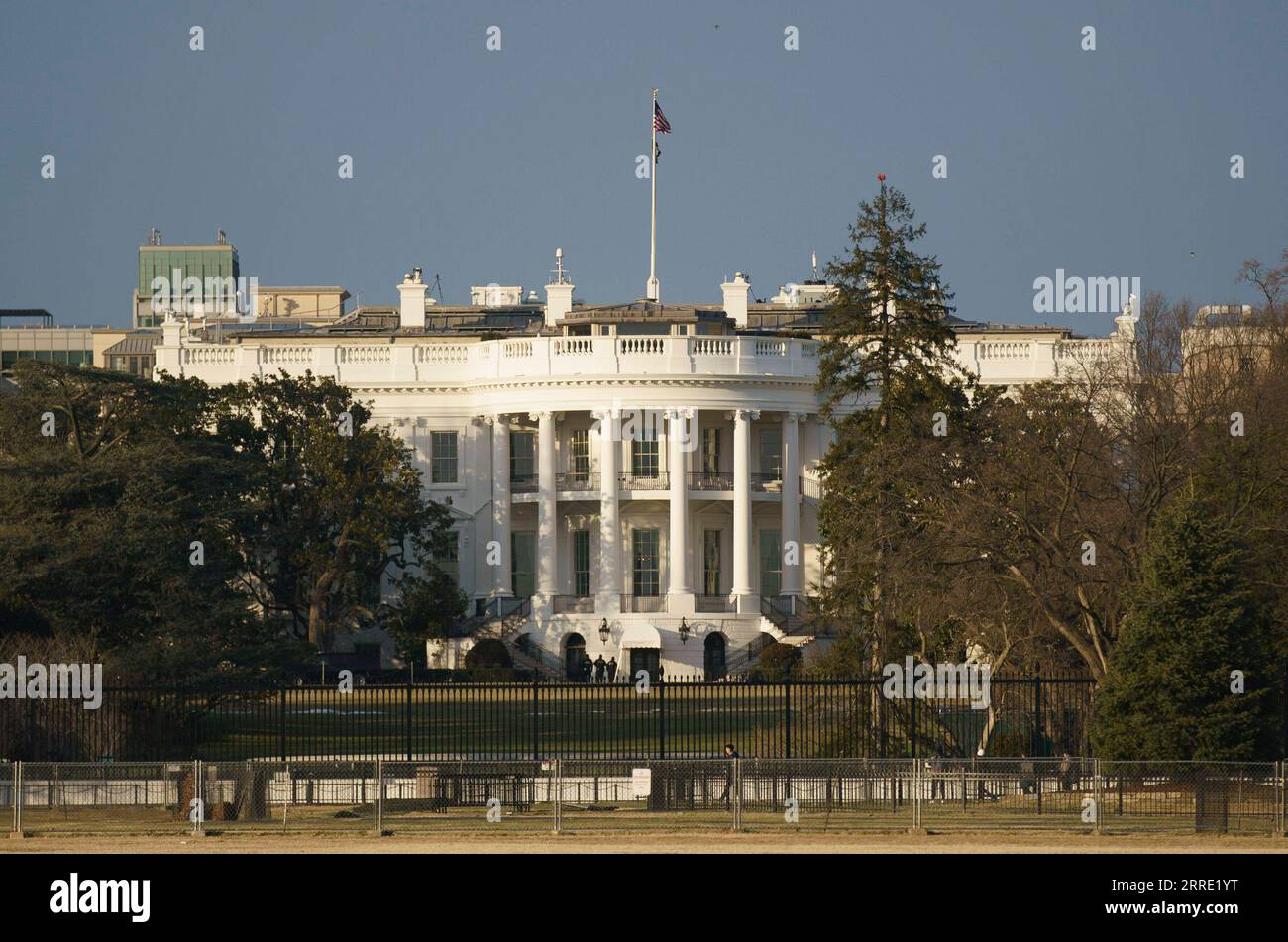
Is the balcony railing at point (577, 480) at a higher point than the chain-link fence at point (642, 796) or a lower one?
higher

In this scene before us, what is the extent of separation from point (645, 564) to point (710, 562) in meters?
2.52

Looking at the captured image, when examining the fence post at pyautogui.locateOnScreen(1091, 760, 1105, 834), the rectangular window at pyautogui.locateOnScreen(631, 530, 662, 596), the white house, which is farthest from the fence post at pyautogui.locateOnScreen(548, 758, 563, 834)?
the rectangular window at pyautogui.locateOnScreen(631, 530, 662, 596)

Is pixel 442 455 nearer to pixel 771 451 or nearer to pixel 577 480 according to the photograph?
pixel 577 480

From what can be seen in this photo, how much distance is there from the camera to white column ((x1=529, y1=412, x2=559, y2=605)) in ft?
258

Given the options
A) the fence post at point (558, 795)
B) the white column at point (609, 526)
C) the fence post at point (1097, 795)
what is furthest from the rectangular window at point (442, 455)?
the fence post at point (1097, 795)

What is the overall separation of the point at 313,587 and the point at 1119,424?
30826mm

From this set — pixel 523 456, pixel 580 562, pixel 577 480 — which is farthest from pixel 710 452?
pixel 523 456

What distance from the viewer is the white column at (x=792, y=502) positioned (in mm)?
79125

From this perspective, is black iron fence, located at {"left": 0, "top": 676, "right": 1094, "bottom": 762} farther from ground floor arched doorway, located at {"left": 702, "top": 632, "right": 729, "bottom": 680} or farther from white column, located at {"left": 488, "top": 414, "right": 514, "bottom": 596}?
white column, located at {"left": 488, "top": 414, "right": 514, "bottom": 596}

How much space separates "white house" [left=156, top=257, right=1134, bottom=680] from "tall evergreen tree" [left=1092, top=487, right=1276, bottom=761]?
36256 millimetres

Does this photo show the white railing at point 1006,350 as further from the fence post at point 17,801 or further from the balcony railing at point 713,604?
the fence post at point 17,801

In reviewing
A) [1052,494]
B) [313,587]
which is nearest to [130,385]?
[313,587]

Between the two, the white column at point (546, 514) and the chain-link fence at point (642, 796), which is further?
the white column at point (546, 514)

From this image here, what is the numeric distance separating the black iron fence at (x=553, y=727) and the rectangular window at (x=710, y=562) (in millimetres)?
30894
